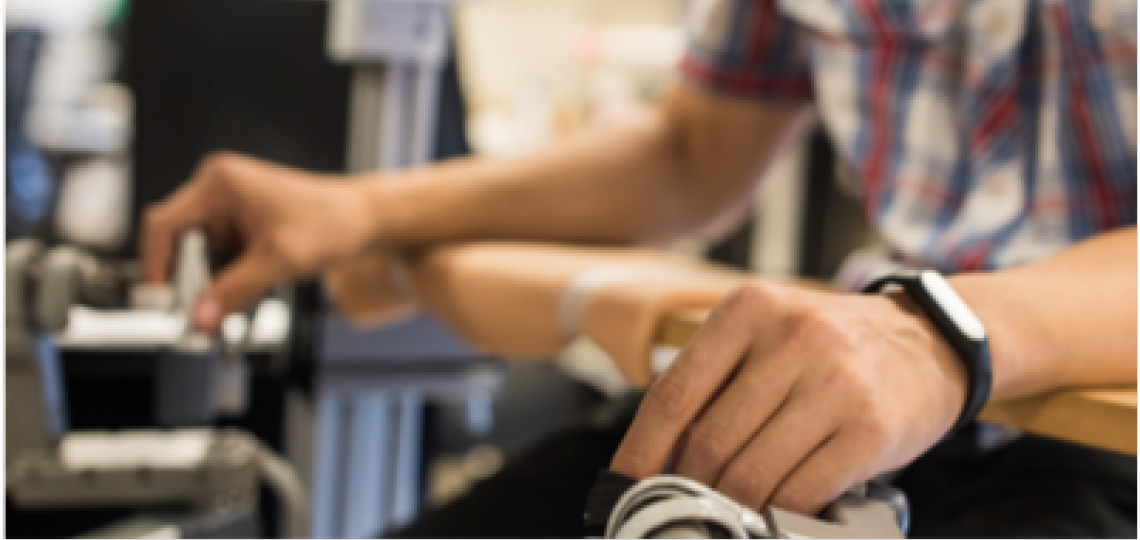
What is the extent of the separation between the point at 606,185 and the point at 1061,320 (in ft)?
1.59

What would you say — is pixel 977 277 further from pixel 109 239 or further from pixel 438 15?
pixel 109 239

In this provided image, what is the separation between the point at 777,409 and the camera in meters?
0.31

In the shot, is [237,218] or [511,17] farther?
[511,17]

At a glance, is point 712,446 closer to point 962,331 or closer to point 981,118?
point 962,331

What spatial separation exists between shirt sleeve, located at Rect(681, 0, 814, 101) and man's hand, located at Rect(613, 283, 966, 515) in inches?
20.4

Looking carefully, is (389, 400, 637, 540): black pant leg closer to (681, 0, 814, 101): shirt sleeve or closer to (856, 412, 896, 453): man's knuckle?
(856, 412, 896, 453): man's knuckle

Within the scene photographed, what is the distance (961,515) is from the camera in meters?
0.44

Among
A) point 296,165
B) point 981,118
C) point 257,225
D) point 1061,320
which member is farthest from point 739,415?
point 296,165

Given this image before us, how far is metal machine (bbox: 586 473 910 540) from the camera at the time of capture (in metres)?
0.26

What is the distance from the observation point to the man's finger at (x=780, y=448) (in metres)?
0.30

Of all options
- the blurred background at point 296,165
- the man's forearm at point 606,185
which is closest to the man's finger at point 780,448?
the blurred background at point 296,165

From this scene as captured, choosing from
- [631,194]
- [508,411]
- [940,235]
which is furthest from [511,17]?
[940,235]

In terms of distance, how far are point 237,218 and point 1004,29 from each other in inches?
20.0

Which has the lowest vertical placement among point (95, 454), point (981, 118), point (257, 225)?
point (95, 454)
